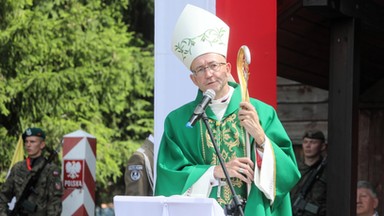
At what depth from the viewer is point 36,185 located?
11477mm

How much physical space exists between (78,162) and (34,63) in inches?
294

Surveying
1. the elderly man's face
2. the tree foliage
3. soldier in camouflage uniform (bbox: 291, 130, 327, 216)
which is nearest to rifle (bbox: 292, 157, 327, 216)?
soldier in camouflage uniform (bbox: 291, 130, 327, 216)

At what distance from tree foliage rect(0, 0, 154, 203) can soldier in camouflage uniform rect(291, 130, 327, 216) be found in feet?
28.5

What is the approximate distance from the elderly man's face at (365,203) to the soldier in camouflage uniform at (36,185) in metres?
3.12

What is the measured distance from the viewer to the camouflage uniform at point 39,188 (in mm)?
11195

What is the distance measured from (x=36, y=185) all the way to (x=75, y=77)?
813 cm

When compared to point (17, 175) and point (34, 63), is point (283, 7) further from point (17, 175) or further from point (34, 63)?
point (34, 63)

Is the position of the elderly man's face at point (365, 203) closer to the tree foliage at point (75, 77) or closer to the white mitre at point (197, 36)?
the white mitre at point (197, 36)

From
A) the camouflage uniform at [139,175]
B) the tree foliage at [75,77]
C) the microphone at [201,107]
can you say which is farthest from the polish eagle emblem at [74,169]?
the tree foliage at [75,77]

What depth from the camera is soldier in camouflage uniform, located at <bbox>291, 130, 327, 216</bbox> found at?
32.4ft

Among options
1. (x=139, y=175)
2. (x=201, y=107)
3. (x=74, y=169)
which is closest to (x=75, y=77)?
(x=74, y=169)

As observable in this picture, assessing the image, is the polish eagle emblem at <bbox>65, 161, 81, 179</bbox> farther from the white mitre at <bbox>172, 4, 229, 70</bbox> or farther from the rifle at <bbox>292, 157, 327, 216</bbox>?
the white mitre at <bbox>172, 4, 229, 70</bbox>

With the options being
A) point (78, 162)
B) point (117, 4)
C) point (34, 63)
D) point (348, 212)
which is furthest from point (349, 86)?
point (117, 4)

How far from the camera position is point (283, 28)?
9438 mm
